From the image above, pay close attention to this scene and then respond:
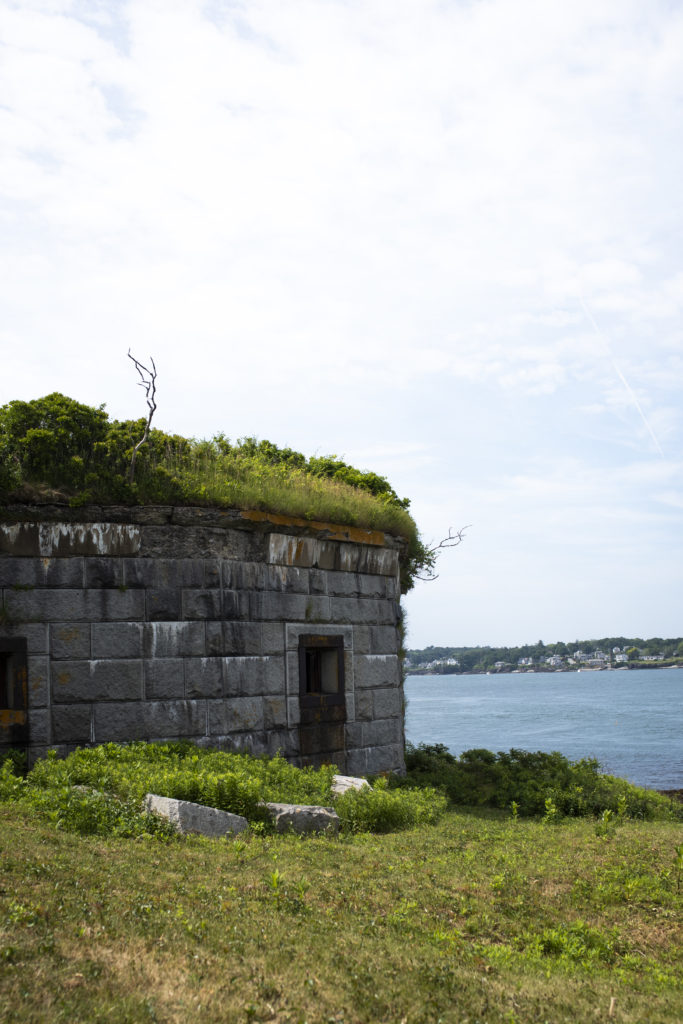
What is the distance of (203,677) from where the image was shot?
9562mm

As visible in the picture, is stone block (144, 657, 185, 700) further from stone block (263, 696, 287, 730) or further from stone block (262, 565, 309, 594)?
stone block (262, 565, 309, 594)

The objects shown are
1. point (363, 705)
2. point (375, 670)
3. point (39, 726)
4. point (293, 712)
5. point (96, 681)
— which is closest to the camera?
point (39, 726)

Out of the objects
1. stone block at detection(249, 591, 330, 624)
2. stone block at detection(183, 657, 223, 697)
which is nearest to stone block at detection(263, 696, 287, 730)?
stone block at detection(183, 657, 223, 697)

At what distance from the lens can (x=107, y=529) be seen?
946 cm

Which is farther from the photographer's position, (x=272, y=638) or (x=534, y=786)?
(x=534, y=786)

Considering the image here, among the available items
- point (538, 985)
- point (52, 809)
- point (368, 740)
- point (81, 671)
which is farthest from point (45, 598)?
point (538, 985)

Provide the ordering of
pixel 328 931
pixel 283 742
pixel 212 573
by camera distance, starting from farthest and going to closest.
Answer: pixel 283 742 → pixel 212 573 → pixel 328 931

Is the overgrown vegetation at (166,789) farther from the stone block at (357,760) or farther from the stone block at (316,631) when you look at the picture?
the stone block at (316,631)

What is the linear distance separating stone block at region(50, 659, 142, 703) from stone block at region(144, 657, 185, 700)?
101 millimetres

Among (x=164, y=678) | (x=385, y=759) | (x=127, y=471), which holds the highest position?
(x=127, y=471)

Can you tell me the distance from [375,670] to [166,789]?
4573mm

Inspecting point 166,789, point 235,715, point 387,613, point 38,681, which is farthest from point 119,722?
point 387,613

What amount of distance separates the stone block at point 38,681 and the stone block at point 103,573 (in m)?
0.92

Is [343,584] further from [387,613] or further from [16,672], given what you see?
[16,672]
